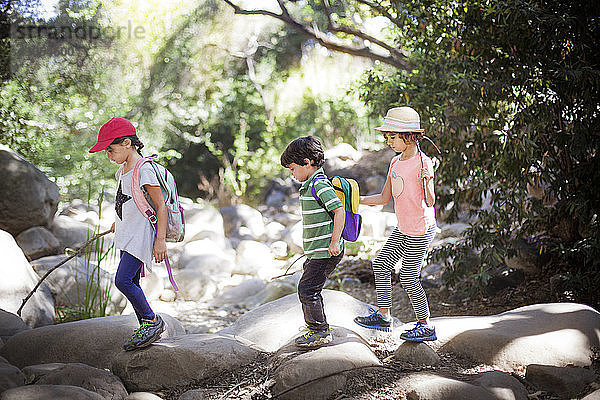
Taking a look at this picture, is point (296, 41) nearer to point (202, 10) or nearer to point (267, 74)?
point (267, 74)

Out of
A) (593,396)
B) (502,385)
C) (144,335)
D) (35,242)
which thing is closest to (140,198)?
(144,335)

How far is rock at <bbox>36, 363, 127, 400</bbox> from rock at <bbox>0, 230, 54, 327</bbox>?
157cm

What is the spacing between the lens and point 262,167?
1271cm

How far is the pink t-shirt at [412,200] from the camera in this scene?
2953 millimetres

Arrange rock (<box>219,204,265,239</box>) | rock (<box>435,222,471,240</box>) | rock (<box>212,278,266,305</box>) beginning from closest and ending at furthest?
1. rock (<box>212,278,266,305</box>)
2. rock (<box>435,222,471,240</box>)
3. rock (<box>219,204,265,239</box>)

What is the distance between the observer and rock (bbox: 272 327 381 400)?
2.54 meters

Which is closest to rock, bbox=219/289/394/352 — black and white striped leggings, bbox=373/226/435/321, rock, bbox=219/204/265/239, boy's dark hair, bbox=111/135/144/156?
black and white striped leggings, bbox=373/226/435/321

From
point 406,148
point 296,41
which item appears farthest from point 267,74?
point 406,148

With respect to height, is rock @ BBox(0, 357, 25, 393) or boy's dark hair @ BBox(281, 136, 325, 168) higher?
boy's dark hair @ BBox(281, 136, 325, 168)

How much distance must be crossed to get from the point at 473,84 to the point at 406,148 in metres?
1.34

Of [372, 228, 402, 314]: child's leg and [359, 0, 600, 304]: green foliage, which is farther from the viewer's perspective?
[359, 0, 600, 304]: green foliage

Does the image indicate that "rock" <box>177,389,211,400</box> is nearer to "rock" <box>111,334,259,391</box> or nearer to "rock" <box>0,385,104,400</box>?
"rock" <box>111,334,259,391</box>

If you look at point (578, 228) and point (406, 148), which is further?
point (578, 228)

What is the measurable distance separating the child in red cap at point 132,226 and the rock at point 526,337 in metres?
1.63
